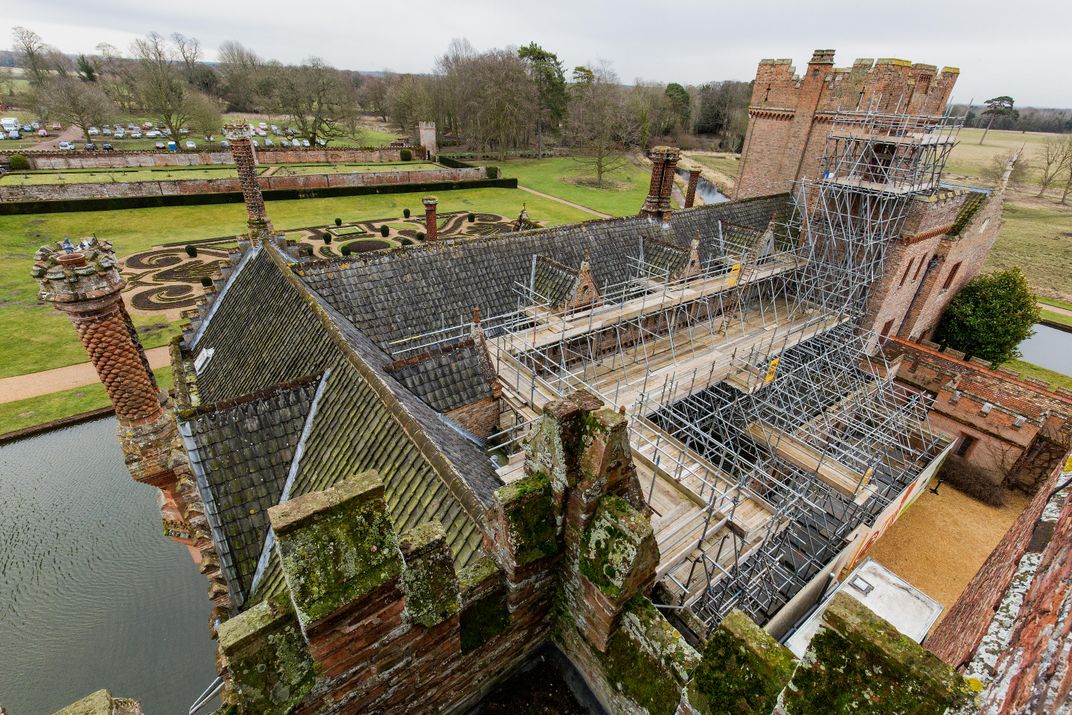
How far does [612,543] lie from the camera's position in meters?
4.88

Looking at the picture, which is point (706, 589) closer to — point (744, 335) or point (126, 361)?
point (744, 335)

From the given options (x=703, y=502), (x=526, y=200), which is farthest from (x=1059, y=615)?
(x=526, y=200)

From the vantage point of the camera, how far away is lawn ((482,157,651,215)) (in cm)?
6250

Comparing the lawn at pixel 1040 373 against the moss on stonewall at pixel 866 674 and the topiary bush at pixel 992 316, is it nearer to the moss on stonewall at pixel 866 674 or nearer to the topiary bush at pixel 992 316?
the topiary bush at pixel 992 316

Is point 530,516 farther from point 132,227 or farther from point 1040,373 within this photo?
point 132,227

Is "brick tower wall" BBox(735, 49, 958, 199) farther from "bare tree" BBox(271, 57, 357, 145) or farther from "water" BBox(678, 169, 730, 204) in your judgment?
"bare tree" BBox(271, 57, 357, 145)

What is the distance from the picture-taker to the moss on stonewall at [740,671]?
12.2ft

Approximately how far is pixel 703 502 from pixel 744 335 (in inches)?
441

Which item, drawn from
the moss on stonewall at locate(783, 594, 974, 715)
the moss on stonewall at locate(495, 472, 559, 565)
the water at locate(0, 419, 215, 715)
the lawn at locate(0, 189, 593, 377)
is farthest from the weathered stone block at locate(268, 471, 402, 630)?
A: the lawn at locate(0, 189, 593, 377)

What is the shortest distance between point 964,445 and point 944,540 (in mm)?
5512

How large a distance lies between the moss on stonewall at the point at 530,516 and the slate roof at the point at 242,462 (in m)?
6.91

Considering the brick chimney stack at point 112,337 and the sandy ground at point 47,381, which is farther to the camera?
the sandy ground at point 47,381

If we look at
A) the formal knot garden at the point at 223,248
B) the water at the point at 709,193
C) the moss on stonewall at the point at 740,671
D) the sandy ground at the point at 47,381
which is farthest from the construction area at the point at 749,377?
the water at the point at 709,193

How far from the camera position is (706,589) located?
1142cm
